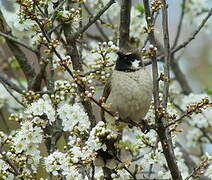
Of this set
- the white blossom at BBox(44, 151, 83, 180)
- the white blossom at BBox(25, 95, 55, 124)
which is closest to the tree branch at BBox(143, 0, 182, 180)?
the white blossom at BBox(44, 151, 83, 180)

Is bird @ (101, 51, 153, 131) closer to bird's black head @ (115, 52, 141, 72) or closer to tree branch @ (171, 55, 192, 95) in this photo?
bird's black head @ (115, 52, 141, 72)

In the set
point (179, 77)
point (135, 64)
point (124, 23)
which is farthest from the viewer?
point (179, 77)

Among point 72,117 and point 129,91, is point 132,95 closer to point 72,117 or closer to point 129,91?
point 129,91

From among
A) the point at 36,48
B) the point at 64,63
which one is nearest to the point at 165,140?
the point at 64,63

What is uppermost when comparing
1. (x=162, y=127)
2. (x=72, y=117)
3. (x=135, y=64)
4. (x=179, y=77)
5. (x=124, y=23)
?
(x=179, y=77)

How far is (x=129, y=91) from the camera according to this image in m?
3.84

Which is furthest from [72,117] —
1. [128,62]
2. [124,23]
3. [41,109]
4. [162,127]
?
[124,23]

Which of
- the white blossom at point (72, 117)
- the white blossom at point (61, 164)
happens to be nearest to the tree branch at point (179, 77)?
the white blossom at point (72, 117)

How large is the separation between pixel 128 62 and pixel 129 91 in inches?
10.8

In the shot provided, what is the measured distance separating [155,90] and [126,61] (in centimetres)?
75

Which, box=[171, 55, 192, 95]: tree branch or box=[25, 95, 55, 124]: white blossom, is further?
box=[171, 55, 192, 95]: tree branch

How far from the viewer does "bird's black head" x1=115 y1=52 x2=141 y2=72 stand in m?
4.00

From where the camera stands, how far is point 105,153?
3.69 m

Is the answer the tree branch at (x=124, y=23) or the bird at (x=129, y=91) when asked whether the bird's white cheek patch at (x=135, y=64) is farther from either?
the tree branch at (x=124, y=23)
